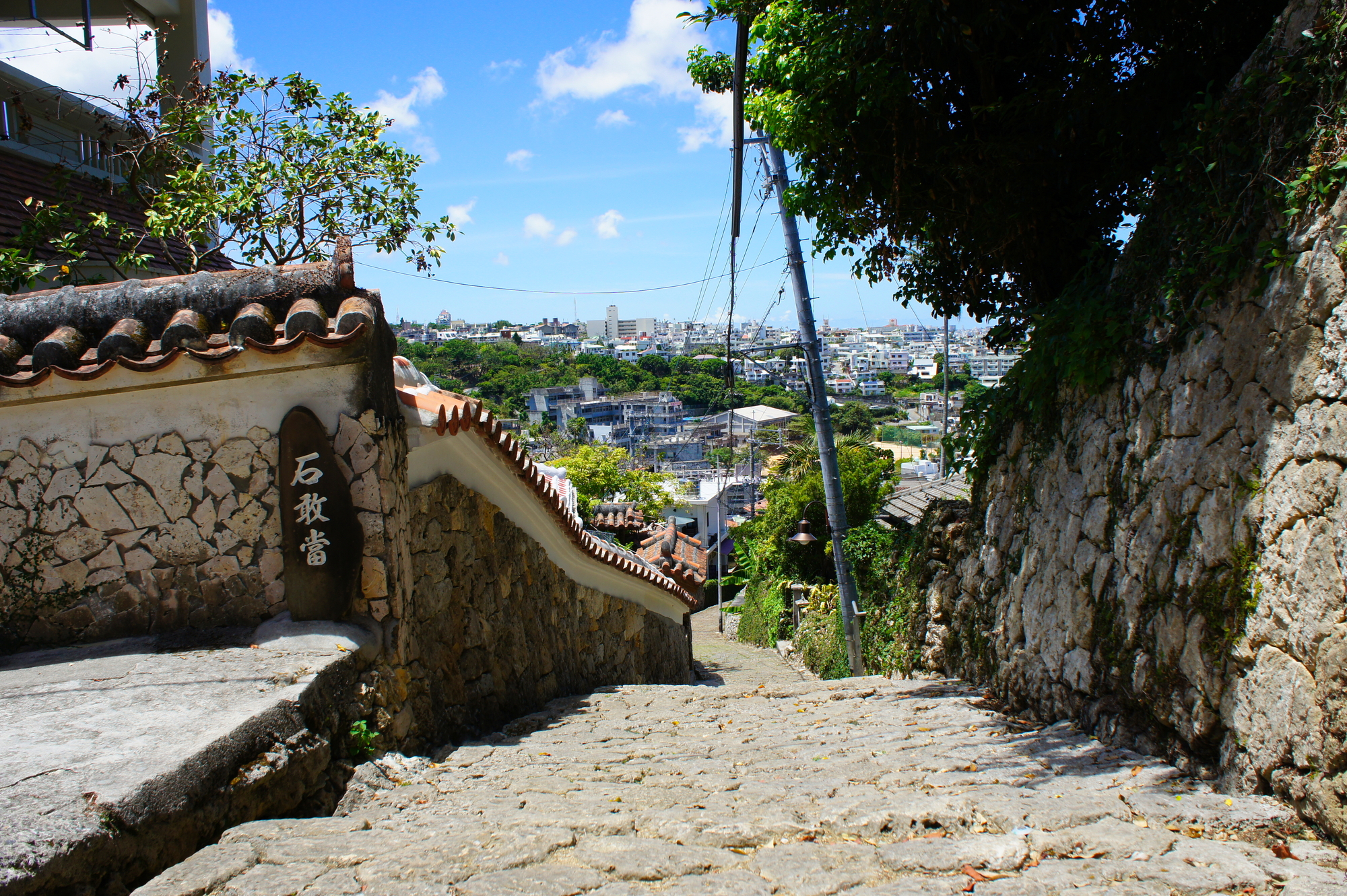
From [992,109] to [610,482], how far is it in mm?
24772

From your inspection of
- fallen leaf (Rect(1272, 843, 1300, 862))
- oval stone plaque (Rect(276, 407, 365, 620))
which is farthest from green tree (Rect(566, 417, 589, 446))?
fallen leaf (Rect(1272, 843, 1300, 862))

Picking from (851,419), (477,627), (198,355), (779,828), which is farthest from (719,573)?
(851,419)

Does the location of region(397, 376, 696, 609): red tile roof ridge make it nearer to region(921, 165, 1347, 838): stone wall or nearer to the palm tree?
region(921, 165, 1347, 838): stone wall

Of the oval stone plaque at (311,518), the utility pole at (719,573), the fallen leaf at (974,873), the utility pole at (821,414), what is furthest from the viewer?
the utility pole at (719,573)

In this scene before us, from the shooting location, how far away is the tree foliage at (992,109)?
19.7 ft

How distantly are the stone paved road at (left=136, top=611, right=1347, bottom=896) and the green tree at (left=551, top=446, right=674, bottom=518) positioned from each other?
24759 mm

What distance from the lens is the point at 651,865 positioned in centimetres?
293

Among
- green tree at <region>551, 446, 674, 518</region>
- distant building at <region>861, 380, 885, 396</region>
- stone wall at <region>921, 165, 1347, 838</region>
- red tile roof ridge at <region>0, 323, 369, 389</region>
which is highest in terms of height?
distant building at <region>861, 380, 885, 396</region>

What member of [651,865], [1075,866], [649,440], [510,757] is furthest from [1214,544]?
[649,440]

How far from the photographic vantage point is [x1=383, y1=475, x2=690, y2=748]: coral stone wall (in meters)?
4.91

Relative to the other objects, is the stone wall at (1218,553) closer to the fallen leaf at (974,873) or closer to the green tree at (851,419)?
the fallen leaf at (974,873)

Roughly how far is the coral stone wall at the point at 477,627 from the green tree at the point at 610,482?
2112 centimetres

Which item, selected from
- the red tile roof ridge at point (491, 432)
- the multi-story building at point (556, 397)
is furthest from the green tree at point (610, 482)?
the multi-story building at point (556, 397)

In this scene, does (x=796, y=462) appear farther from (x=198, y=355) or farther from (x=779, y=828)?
(x=779, y=828)
